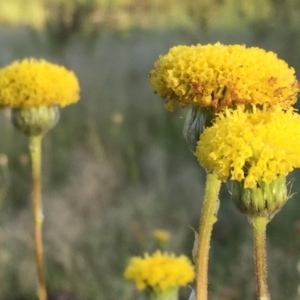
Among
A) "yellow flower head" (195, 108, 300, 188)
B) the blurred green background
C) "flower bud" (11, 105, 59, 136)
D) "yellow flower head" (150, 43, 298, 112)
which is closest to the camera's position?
"yellow flower head" (195, 108, 300, 188)

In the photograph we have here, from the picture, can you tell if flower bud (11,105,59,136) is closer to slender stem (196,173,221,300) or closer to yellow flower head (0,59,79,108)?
yellow flower head (0,59,79,108)

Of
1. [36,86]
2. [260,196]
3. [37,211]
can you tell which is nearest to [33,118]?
[36,86]

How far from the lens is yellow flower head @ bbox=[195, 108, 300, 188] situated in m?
1.16

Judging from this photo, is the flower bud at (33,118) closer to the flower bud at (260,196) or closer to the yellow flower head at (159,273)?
the yellow flower head at (159,273)

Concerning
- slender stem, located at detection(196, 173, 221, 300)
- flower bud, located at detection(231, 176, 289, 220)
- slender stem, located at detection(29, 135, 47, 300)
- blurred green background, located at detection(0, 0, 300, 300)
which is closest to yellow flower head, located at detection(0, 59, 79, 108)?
slender stem, located at detection(29, 135, 47, 300)

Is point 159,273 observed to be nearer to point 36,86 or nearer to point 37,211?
point 37,211

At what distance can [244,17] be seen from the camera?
718cm

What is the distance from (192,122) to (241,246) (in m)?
2.19

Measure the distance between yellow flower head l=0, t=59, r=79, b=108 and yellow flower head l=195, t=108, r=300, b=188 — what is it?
87cm

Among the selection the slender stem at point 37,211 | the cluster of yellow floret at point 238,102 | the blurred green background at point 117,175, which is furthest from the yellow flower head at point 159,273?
the blurred green background at point 117,175

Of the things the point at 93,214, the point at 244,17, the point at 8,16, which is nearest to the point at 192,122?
the point at 93,214

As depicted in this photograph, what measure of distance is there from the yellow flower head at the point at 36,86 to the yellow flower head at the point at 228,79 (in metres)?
0.73

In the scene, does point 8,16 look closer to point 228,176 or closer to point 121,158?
point 121,158

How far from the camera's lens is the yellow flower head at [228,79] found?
4.18 ft
